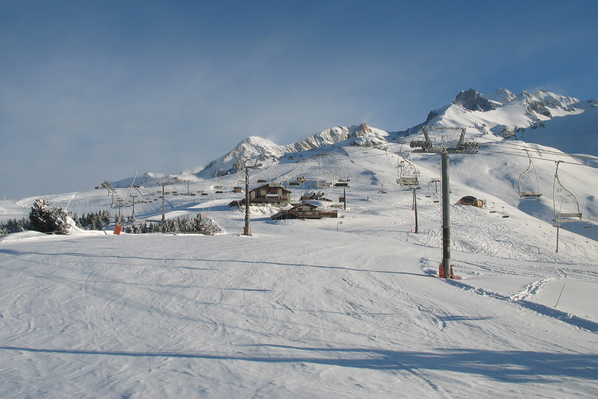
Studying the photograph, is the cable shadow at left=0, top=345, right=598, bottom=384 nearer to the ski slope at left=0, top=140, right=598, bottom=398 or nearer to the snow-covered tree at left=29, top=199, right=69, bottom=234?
the ski slope at left=0, top=140, right=598, bottom=398

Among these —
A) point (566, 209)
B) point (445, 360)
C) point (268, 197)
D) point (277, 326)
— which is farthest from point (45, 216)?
point (566, 209)

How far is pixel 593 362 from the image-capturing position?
649cm

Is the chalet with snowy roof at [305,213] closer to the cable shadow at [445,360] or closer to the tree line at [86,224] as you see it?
the tree line at [86,224]

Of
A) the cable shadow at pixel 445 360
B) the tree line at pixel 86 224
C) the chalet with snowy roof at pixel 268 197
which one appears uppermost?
the chalet with snowy roof at pixel 268 197

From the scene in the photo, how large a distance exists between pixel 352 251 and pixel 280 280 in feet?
33.3

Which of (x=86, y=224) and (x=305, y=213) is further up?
(x=305, y=213)

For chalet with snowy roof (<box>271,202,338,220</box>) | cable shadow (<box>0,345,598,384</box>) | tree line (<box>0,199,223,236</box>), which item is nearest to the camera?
cable shadow (<box>0,345,598,384</box>)

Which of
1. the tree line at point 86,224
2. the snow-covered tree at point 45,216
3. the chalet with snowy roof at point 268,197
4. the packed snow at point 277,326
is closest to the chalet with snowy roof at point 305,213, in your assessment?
the tree line at point 86,224

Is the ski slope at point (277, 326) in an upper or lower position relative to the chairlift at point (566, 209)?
lower

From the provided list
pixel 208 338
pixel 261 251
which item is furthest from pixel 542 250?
pixel 208 338

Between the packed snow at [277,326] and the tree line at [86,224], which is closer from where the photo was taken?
the packed snow at [277,326]

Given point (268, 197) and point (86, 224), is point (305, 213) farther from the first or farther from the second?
point (86, 224)

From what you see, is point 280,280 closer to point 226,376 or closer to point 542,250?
point 226,376

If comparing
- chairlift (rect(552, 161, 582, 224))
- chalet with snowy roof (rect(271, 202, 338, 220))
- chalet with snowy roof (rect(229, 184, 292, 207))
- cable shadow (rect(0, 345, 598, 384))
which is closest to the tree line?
chalet with snowy roof (rect(271, 202, 338, 220))
